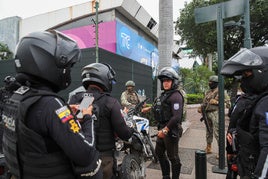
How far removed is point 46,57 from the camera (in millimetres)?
1446

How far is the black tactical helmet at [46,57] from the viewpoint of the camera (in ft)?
4.70

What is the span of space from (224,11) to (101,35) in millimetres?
12342

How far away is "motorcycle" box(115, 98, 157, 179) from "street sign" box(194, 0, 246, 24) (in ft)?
7.32

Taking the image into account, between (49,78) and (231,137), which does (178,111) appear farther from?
(49,78)

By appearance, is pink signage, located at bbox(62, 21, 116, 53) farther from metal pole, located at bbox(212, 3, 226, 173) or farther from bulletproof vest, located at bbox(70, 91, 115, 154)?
bulletproof vest, located at bbox(70, 91, 115, 154)

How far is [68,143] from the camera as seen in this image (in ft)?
4.32

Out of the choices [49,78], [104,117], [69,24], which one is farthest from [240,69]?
[69,24]

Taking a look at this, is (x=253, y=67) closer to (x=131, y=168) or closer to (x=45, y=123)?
(x=45, y=123)

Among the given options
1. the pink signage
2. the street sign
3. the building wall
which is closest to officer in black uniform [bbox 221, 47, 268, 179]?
the street sign

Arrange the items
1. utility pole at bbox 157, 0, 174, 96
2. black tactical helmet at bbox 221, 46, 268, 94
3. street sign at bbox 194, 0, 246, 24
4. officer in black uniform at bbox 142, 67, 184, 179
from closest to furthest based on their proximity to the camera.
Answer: black tactical helmet at bbox 221, 46, 268, 94 < officer in black uniform at bbox 142, 67, 184, 179 < street sign at bbox 194, 0, 246, 24 < utility pole at bbox 157, 0, 174, 96

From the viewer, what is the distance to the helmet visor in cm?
184

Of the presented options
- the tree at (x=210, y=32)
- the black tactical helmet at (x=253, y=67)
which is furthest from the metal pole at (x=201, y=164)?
the tree at (x=210, y=32)

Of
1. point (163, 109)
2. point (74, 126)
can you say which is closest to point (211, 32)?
point (163, 109)

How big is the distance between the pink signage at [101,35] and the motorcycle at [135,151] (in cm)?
1196
